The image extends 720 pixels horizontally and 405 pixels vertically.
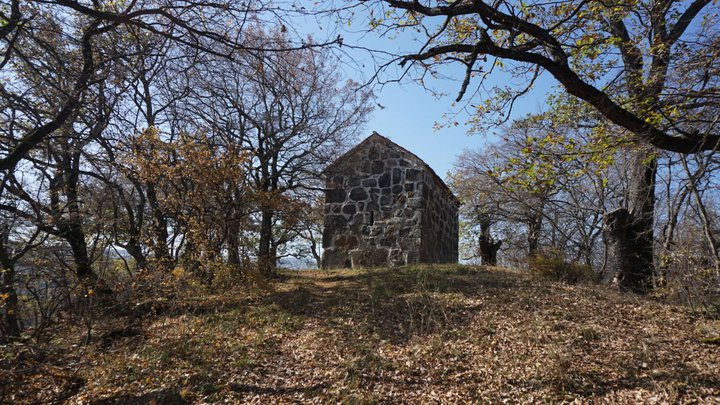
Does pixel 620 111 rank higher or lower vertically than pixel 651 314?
higher

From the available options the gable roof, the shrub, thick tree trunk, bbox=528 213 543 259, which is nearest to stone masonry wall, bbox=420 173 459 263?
the gable roof

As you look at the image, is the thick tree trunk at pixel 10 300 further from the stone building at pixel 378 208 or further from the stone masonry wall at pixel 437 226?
the stone masonry wall at pixel 437 226

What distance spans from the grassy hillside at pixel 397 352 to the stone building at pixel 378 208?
3.55m

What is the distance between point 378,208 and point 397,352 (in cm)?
650

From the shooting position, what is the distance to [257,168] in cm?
1177

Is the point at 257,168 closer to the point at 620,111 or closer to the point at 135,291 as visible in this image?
the point at 135,291

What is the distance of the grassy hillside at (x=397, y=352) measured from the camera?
14.8 feet

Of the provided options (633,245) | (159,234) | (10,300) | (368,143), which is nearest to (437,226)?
(368,143)

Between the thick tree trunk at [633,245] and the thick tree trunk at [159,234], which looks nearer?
the thick tree trunk at [633,245]

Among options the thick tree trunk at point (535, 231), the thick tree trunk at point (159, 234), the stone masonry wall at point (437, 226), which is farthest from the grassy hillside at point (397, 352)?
the thick tree trunk at point (535, 231)

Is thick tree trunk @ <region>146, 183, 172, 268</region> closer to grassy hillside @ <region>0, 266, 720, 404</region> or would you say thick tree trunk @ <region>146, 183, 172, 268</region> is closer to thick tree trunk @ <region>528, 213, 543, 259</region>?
grassy hillside @ <region>0, 266, 720, 404</region>

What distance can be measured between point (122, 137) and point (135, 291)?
3593 mm

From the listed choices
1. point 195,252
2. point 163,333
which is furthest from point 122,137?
point 163,333

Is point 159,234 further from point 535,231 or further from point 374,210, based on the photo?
point 535,231
